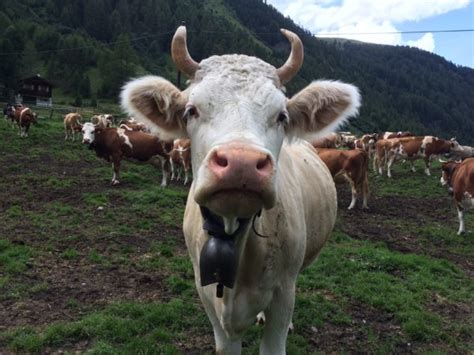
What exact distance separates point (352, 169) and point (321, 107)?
11471 millimetres

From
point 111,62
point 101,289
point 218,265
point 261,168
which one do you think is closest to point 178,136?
point 218,265

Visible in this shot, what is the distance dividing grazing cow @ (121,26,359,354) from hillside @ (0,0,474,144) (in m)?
45.5

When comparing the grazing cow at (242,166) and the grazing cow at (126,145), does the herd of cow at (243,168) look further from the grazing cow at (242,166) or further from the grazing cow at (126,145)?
the grazing cow at (126,145)

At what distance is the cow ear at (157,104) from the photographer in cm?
302

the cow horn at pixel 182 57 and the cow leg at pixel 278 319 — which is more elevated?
the cow horn at pixel 182 57

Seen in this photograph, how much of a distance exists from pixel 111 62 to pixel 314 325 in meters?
77.5

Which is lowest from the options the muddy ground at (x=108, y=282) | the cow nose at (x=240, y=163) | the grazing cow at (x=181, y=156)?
the muddy ground at (x=108, y=282)

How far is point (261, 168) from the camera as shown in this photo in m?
2.19

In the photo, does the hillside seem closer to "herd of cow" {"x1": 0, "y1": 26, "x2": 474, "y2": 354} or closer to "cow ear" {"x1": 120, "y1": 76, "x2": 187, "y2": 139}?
"herd of cow" {"x1": 0, "y1": 26, "x2": 474, "y2": 354}

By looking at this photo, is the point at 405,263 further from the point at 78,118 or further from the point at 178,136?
the point at 78,118

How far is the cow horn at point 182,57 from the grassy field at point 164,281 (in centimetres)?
316

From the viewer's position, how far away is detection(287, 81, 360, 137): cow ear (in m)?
3.18

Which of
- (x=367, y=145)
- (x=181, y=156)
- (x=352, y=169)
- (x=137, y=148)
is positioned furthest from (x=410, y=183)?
(x=137, y=148)

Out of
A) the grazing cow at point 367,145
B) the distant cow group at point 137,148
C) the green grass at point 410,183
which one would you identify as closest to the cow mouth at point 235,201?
the distant cow group at point 137,148
